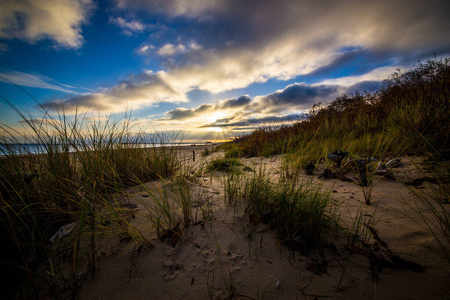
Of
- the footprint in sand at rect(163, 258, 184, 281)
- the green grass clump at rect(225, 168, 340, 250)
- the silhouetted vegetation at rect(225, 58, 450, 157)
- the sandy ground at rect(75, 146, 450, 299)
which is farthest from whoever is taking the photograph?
the silhouetted vegetation at rect(225, 58, 450, 157)

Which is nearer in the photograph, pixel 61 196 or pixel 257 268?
pixel 257 268

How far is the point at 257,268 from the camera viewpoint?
3.75 feet

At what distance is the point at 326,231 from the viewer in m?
1.33

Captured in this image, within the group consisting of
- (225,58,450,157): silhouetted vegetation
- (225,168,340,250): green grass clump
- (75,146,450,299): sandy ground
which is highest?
(225,58,450,157): silhouetted vegetation

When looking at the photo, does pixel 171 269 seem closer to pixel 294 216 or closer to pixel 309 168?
pixel 294 216

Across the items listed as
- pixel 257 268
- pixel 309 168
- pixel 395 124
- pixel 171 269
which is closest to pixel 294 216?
pixel 257 268

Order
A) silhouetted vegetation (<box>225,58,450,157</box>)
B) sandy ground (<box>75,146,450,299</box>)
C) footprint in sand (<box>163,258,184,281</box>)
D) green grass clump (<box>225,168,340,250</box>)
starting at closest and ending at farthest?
sandy ground (<box>75,146,450,299</box>) < footprint in sand (<box>163,258,184,281</box>) < green grass clump (<box>225,168,340,250</box>) < silhouetted vegetation (<box>225,58,450,157</box>)

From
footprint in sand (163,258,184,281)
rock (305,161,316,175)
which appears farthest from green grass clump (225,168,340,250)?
rock (305,161,316,175)

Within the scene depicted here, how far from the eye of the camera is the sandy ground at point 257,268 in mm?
965

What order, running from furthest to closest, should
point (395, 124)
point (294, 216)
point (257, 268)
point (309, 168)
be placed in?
point (395, 124) < point (309, 168) < point (294, 216) < point (257, 268)

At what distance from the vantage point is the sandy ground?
0.97m

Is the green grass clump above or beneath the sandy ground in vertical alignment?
above

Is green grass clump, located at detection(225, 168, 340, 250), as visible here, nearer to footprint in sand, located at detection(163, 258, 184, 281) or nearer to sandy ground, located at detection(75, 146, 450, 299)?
sandy ground, located at detection(75, 146, 450, 299)

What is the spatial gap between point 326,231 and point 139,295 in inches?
57.7
